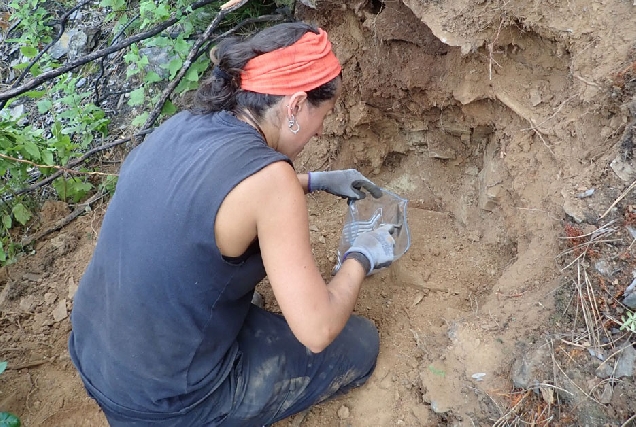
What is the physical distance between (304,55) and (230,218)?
20.5 inches

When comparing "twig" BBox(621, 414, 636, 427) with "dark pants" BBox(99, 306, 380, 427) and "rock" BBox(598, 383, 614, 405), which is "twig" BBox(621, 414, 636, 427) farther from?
"dark pants" BBox(99, 306, 380, 427)

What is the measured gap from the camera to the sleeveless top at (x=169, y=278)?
4.30ft

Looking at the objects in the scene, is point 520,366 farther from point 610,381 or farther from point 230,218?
point 230,218

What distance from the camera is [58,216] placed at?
296 centimetres

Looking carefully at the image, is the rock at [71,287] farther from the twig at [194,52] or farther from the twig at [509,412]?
the twig at [509,412]

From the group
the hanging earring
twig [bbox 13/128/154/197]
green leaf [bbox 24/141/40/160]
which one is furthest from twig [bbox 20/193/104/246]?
the hanging earring

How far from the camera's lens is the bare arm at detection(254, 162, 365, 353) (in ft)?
4.20

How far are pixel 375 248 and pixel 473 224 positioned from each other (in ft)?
2.86

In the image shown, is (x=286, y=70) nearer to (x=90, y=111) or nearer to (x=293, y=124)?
(x=293, y=124)

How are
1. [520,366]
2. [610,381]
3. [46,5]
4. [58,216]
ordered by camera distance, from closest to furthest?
1. [610,381]
2. [520,366]
3. [58,216]
4. [46,5]

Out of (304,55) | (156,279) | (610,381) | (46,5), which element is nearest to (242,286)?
(156,279)

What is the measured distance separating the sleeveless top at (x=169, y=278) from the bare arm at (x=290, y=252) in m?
0.07

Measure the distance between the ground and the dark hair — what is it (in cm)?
89

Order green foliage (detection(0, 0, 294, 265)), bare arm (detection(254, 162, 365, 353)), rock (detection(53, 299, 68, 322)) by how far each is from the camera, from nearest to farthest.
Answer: bare arm (detection(254, 162, 365, 353))
rock (detection(53, 299, 68, 322))
green foliage (detection(0, 0, 294, 265))
